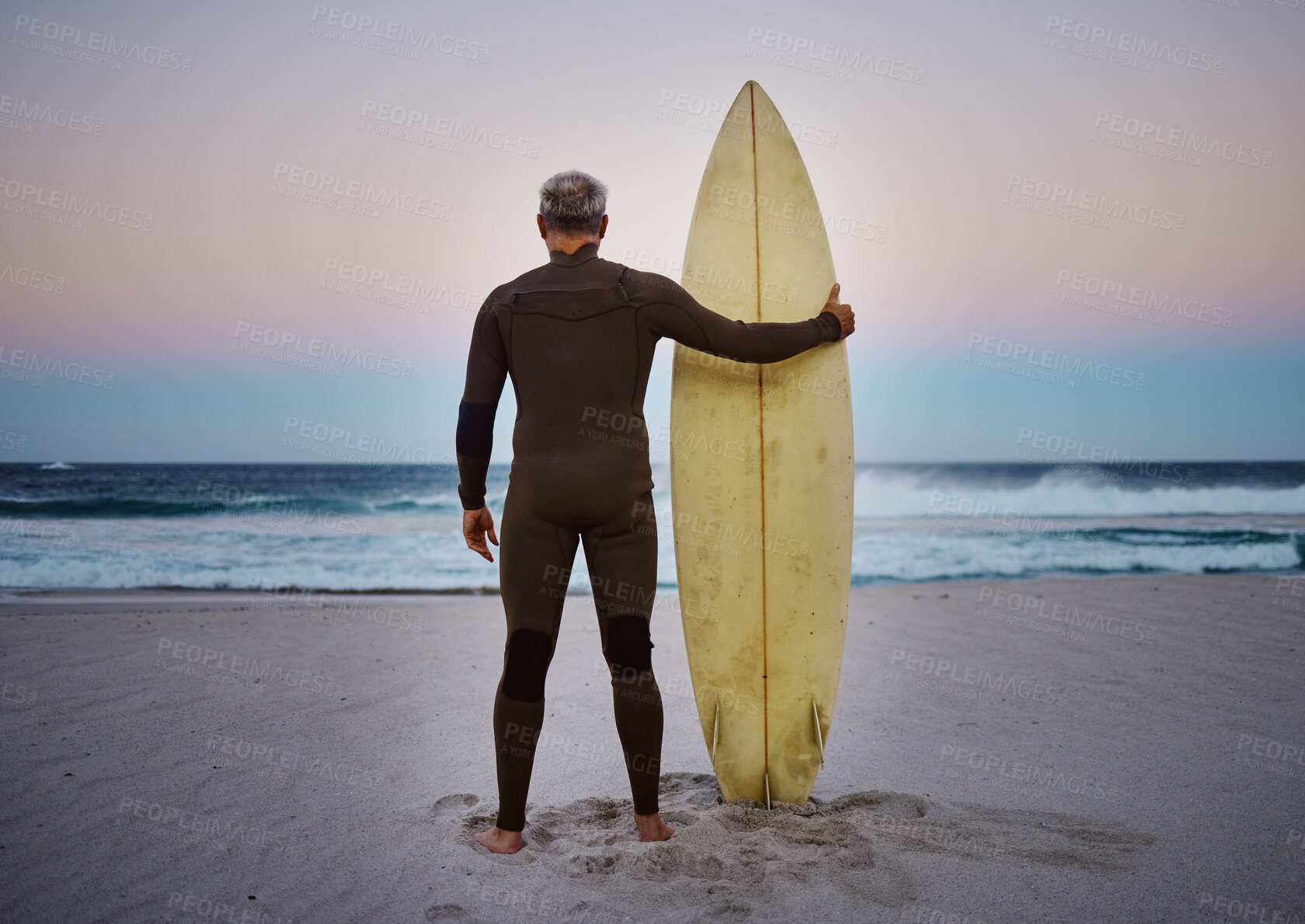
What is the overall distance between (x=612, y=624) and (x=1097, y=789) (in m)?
1.99

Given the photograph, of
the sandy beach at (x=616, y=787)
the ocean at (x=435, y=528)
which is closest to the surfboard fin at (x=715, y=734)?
the sandy beach at (x=616, y=787)

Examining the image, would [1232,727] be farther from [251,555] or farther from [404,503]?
[404,503]

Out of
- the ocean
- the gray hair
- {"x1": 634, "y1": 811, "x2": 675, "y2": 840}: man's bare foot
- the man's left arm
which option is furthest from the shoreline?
the gray hair

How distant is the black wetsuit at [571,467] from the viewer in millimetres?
2422

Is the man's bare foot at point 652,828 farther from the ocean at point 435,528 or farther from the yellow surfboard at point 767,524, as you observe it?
the ocean at point 435,528

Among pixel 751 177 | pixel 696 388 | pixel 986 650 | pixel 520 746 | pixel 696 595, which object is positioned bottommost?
pixel 986 650

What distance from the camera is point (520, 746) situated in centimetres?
245

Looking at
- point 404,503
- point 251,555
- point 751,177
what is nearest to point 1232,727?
point 751,177

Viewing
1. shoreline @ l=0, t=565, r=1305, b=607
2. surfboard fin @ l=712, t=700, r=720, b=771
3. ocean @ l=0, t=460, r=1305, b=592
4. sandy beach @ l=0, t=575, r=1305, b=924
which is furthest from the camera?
ocean @ l=0, t=460, r=1305, b=592

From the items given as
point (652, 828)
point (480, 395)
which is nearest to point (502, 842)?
point (652, 828)

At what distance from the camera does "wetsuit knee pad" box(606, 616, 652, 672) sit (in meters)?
2.45

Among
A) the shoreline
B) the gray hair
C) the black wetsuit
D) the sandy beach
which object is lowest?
the shoreline

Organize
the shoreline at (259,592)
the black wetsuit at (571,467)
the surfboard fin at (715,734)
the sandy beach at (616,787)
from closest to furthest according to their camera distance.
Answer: the sandy beach at (616,787) < the black wetsuit at (571,467) < the surfboard fin at (715,734) < the shoreline at (259,592)

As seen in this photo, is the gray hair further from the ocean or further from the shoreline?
the shoreline
